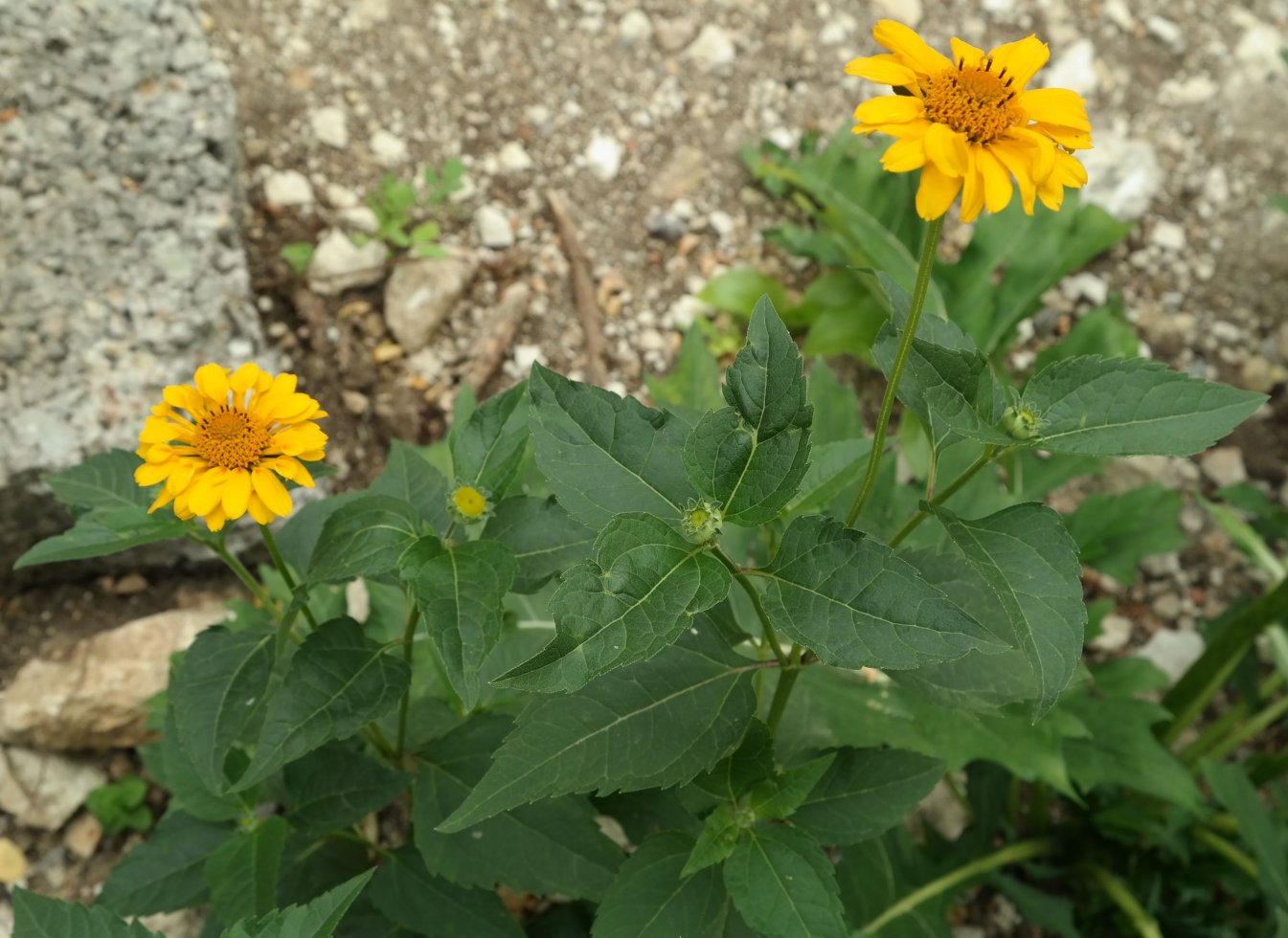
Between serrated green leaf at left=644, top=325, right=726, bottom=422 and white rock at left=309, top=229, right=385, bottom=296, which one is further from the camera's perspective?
white rock at left=309, top=229, right=385, bottom=296

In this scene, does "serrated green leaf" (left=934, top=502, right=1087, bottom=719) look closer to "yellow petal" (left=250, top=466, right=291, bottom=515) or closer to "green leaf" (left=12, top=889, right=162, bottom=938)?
"yellow petal" (left=250, top=466, right=291, bottom=515)

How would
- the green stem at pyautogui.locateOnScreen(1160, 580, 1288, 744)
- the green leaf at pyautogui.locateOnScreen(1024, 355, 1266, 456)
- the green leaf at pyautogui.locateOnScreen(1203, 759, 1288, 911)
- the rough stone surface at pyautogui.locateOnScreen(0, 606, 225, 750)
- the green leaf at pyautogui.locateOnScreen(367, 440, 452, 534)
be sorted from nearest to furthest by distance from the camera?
the green leaf at pyautogui.locateOnScreen(1024, 355, 1266, 456) < the green leaf at pyautogui.locateOnScreen(367, 440, 452, 534) < the green leaf at pyautogui.locateOnScreen(1203, 759, 1288, 911) < the green stem at pyautogui.locateOnScreen(1160, 580, 1288, 744) < the rough stone surface at pyautogui.locateOnScreen(0, 606, 225, 750)

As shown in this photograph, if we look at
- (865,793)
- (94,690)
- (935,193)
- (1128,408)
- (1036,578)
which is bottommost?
(94,690)

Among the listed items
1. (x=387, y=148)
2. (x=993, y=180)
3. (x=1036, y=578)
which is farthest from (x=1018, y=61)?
(x=387, y=148)

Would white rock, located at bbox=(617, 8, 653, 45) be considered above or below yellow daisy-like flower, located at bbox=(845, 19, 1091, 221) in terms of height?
below

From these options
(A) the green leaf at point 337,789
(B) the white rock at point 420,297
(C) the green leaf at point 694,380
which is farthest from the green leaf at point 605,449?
(B) the white rock at point 420,297

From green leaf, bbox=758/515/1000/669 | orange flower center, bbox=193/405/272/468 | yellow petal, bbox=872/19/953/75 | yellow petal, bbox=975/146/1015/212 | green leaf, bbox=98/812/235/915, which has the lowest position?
green leaf, bbox=98/812/235/915

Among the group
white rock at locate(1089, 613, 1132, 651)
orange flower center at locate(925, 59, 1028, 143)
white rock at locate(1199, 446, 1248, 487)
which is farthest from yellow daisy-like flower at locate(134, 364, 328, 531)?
white rock at locate(1199, 446, 1248, 487)

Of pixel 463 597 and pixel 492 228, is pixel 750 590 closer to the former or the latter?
pixel 463 597
